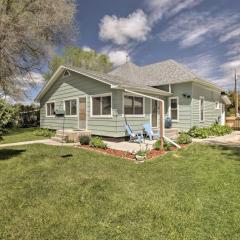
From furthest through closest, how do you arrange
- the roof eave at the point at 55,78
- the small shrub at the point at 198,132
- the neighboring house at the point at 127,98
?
the small shrub at the point at 198,132 < the roof eave at the point at 55,78 < the neighboring house at the point at 127,98

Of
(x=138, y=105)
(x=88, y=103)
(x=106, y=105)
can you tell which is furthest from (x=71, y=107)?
(x=138, y=105)

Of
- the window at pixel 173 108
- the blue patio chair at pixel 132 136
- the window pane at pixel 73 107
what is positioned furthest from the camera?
the window at pixel 173 108

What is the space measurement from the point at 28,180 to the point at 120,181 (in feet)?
7.89

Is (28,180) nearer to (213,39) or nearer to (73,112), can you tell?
(73,112)

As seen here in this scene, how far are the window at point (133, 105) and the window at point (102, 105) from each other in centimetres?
90

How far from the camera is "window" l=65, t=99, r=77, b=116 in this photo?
1555 cm

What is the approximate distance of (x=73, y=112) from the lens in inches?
620

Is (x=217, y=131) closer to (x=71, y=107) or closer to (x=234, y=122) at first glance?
(x=234, y=122)

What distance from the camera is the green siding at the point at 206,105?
51.0 ft

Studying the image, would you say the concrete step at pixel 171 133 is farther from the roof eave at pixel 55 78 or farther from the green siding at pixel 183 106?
the roof eave at pixel 55 78

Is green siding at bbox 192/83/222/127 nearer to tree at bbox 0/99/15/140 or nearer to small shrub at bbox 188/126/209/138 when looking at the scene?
small shrub at bbox 188/126/209/138

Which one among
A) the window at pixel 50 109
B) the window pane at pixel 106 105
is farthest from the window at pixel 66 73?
the window pane at pixel 106 105

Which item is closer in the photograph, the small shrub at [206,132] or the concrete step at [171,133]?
the concrete step at [171,133]

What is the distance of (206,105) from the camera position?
57.3 feet
